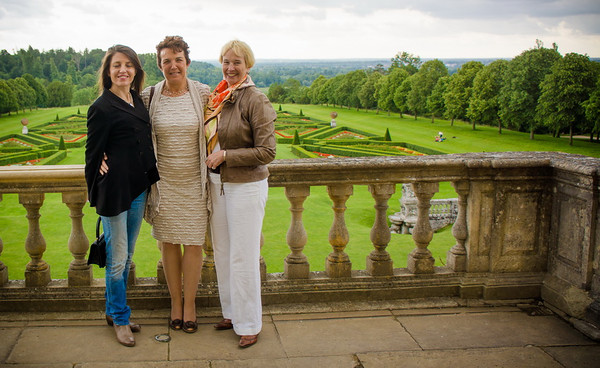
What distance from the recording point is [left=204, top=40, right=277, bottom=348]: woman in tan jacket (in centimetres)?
332

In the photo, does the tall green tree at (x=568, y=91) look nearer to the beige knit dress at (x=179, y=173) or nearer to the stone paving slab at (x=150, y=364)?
the beige knit dress at (x=179, y=173)

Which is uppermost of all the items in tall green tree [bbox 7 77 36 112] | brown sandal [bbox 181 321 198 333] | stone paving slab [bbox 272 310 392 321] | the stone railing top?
tall green tree [bbox 7 77 36 112]

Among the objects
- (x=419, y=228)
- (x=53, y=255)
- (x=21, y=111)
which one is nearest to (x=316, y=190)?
(x=53, y=255)

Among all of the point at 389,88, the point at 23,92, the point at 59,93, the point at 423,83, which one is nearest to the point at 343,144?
the point at 423,83

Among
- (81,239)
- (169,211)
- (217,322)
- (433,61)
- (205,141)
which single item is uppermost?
(433,61)

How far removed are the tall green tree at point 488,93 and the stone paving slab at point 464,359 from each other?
41490mm

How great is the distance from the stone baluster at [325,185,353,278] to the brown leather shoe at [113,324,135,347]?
5.21 ft

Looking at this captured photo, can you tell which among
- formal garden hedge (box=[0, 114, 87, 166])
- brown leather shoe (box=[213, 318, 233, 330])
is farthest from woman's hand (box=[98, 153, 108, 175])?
formal garden hedge (box=[0, 114, 87, 166])

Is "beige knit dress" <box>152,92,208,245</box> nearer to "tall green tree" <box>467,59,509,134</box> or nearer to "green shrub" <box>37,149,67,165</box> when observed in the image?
"green shrub" <box>37,149,67,165</box>

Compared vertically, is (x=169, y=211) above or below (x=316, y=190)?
above

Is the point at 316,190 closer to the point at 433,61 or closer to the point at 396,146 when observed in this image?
the point at 396,146

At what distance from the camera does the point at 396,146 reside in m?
40.5

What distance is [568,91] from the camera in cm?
3141

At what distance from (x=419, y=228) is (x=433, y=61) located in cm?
5830
